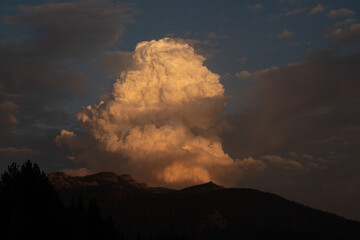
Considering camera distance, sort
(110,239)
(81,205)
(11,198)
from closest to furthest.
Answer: (11,198)
(81,205)
(110,239)

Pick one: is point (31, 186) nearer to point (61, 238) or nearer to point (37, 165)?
point (37, 165)

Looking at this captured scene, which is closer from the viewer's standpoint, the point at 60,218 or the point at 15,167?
the point at 60,218

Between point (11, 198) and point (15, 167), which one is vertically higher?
point (15, 167)

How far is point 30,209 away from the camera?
63.2 metres


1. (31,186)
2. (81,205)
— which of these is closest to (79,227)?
(81,205)

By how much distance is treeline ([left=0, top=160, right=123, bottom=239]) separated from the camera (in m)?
56.9

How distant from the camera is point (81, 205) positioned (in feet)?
262

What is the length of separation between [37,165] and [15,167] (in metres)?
3.48

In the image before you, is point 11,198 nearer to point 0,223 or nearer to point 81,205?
point 0,223

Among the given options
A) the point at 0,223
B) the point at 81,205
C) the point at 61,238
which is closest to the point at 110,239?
the point at 81,205

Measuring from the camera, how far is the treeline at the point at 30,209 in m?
56.9

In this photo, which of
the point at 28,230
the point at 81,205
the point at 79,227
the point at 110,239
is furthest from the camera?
the point at 110,239

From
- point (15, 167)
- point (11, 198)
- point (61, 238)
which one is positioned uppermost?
point (15, 167)

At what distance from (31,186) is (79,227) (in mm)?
12796
